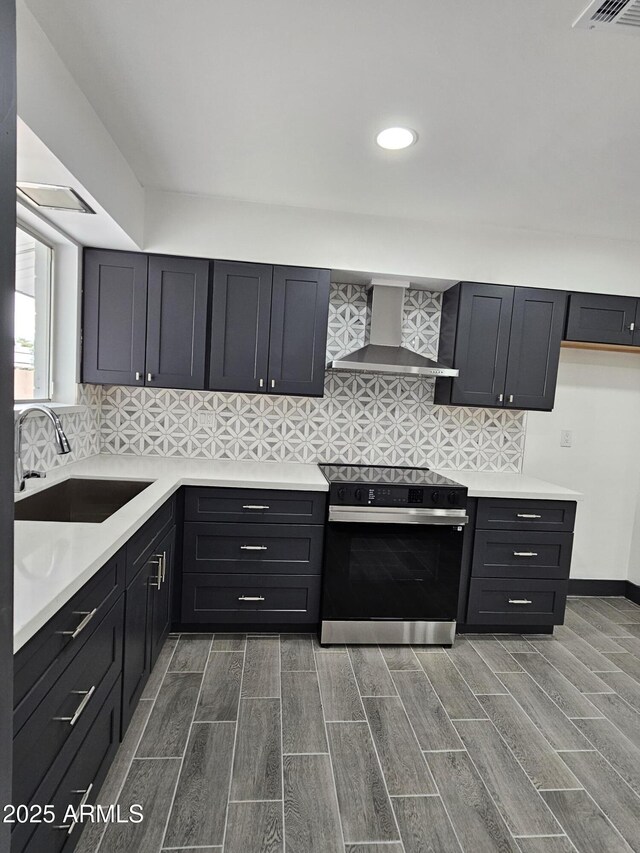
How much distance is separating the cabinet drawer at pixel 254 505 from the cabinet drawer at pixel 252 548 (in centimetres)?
4

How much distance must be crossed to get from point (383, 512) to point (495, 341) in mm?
1372

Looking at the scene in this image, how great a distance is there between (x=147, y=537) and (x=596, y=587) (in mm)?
3494

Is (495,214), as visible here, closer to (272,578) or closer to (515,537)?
(515,537)

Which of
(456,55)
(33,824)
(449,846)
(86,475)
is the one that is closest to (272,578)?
(86,475)

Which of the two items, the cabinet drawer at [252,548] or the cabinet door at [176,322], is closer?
the cabinet drawer at [252,548]

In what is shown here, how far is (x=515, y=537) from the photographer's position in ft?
9.39

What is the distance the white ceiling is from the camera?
4.64ft

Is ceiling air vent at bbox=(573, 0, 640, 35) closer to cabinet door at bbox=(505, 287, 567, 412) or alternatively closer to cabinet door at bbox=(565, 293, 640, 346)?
cabinet door at bbox=(505, 287, 567, 412)

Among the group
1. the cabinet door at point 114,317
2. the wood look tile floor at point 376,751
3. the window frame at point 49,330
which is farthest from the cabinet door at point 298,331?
the wood look tile floor at point 376,751

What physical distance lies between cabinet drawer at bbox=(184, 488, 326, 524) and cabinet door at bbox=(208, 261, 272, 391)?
0.67 meters

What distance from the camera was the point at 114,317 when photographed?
279cm

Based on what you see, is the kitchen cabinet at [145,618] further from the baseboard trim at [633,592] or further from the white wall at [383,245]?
the baseboard trim at [633,592]

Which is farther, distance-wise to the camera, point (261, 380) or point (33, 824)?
point (261, 380)

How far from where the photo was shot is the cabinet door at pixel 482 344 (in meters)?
3.02
